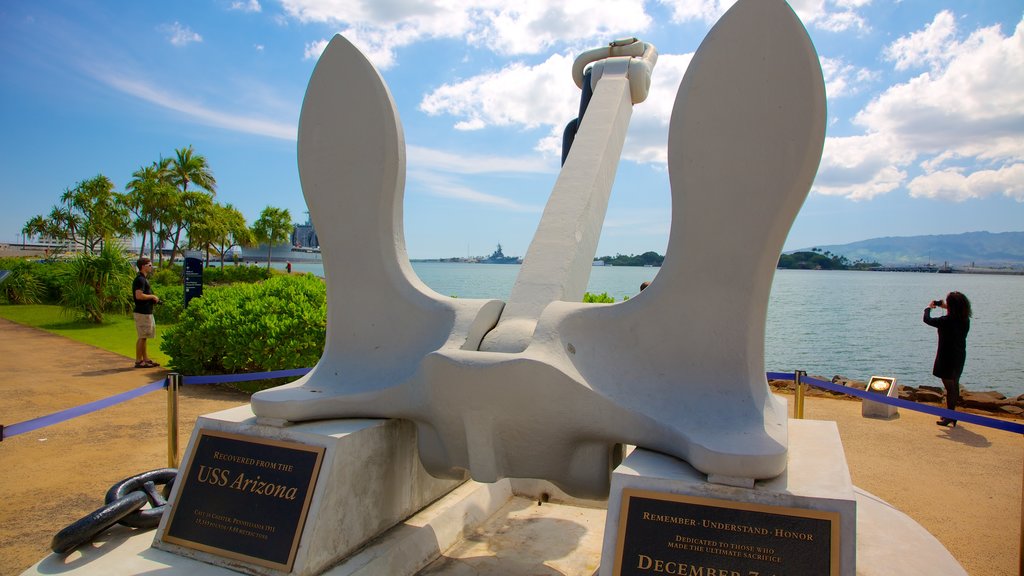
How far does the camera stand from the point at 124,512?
3.12 m

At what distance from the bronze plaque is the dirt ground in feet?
6.73

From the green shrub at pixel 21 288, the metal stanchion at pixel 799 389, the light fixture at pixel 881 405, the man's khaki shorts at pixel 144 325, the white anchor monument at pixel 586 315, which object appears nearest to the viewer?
the white anchor monument at pixel 586 315

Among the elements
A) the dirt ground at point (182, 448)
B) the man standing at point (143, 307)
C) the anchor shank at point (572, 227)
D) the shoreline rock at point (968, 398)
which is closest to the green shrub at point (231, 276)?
the man standing at point (143, 307)

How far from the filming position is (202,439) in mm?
3221

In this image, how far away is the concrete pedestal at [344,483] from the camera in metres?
2.86

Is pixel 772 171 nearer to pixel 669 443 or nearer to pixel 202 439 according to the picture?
pixel 669 443

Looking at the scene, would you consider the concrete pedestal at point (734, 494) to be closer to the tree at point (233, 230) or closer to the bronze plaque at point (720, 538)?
the bronze plaque at point (720, 538)

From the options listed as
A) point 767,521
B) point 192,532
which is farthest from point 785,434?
point 192,532

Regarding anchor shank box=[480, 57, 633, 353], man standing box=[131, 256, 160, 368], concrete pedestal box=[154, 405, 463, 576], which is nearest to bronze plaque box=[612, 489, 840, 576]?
anchor shank box=[480, 57, 633, 353]

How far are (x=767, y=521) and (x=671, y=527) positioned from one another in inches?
13.0

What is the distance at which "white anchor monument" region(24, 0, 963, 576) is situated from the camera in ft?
8.18

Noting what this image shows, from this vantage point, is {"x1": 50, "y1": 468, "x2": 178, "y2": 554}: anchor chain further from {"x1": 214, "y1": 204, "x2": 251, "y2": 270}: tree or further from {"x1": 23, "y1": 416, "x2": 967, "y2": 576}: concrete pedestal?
{"x1": 214, "y1": 204, "x2": 251, "y2": 270}: tree

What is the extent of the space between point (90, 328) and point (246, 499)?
12505mm

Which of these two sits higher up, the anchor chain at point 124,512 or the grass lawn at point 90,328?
the anchor chain at point 124,512
